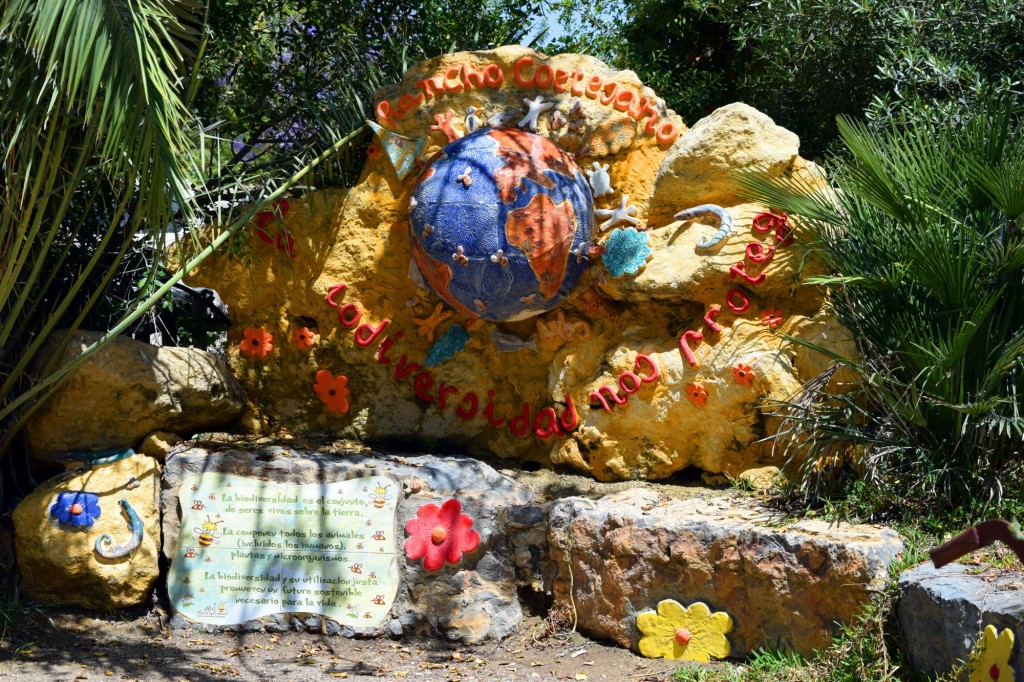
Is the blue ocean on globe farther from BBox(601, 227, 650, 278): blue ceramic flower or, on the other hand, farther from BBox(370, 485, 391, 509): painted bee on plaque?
BBox(370, 485, 391, 509): painted bee on plaque

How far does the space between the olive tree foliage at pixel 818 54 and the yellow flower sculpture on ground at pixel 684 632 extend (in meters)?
2.64

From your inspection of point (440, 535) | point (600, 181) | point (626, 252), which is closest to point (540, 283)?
point (626, 252)

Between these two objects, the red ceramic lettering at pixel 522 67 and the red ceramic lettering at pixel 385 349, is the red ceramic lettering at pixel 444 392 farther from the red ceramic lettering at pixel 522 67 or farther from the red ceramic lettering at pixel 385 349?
the red ceramic lettering at pixel 522 67

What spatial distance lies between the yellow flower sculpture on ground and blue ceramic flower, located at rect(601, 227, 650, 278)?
1.83m

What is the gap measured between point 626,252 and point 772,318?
2.84 feet

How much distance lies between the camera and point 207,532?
5855mm

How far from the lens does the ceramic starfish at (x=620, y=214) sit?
6.13m

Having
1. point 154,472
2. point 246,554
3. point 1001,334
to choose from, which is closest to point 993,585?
point 1001,334

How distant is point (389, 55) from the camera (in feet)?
23.6

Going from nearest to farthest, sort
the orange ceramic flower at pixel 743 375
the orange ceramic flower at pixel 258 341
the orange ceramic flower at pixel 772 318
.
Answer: the orange ceramic flower at pixel 743 375, the orange ceramic flower at pixel 772 318, the orange ceramic flower at pixel 258 341

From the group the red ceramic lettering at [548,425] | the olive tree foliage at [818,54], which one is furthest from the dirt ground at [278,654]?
the olive tree foliage at [818,54]

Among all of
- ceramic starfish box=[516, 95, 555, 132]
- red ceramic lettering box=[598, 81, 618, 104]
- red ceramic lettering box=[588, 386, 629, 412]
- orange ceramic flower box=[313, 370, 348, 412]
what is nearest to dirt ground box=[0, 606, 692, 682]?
red ceramic lettering box=[588, 386, 629, 412]

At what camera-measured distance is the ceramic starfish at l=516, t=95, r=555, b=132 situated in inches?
249

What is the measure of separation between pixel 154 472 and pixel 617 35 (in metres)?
5.29
